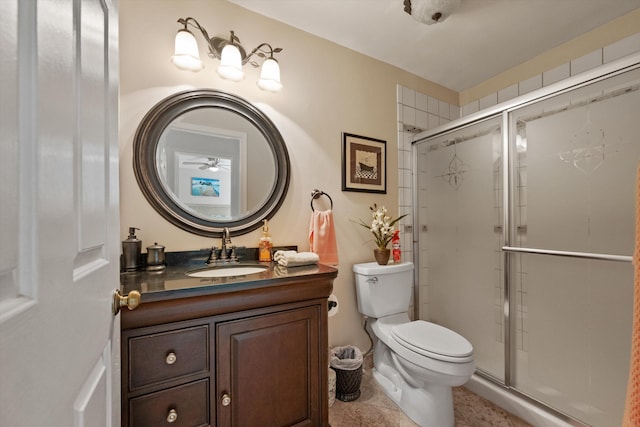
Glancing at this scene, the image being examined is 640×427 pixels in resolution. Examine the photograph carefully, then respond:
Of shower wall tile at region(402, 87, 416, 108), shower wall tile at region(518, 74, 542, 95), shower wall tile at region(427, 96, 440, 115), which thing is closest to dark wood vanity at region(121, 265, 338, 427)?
shower wall tile at region(402, 87, 416, 108)

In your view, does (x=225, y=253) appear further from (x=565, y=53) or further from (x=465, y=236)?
(x=565, y=53)

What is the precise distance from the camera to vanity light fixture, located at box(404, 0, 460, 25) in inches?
54.6

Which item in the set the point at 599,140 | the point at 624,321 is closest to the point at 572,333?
the point at 624,321

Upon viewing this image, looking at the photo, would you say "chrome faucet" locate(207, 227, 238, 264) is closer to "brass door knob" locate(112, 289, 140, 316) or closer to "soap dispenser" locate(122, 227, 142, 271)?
"soap dispenser" locate(122, 227, 142, 271)

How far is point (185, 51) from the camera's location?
4.14ft

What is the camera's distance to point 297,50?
168cm

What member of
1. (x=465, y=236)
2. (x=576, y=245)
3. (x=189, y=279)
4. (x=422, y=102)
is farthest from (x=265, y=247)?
(x=422, y=102)

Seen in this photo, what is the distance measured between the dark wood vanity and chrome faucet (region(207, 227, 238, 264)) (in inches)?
9.2

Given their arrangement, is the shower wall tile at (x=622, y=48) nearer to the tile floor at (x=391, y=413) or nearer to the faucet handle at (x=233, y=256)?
the tile floor at (x=391, y=413)

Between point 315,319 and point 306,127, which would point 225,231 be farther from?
point 306,127

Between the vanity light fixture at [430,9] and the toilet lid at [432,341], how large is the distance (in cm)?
180

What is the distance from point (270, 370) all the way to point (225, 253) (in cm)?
62

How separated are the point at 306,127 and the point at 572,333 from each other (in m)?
1.96

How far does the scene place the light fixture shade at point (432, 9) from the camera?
54.5 inches
